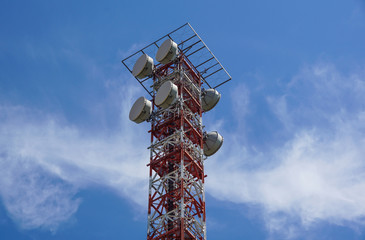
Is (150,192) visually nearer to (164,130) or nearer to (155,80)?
(164,130)

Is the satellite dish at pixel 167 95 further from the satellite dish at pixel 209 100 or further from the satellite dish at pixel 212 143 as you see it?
the satellite dish at pixel 209 100

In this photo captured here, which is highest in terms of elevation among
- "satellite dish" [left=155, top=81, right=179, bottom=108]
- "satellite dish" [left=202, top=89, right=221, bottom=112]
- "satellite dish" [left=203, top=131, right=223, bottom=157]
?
"satellite dish" [left=202, top=89, right=221, bottom=112]

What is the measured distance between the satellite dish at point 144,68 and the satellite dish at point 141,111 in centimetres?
383

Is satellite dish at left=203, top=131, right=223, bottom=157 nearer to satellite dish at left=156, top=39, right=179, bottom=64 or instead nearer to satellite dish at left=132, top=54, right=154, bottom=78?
satellite dish at left=156, top=39, right=179, bottom=64

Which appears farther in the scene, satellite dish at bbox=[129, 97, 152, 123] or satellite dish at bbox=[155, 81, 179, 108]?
satellite dish at bbox=[129, 97, 152, 123]

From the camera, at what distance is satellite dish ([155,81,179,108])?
65.4 meters

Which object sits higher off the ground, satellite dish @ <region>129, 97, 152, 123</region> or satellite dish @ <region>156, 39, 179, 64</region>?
satellite dish @ <region>156, 39, 179, 64</region>

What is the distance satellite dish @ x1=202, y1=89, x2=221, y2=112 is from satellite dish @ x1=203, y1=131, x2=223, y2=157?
15.7 feet

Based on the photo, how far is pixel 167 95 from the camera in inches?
2569

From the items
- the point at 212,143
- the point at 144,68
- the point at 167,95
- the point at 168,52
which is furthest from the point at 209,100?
the point at 144,68

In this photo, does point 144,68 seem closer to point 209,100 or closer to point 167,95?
point 167,95

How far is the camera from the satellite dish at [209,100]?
235ft

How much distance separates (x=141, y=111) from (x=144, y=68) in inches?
244

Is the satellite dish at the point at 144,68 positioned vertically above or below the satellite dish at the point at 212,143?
above
